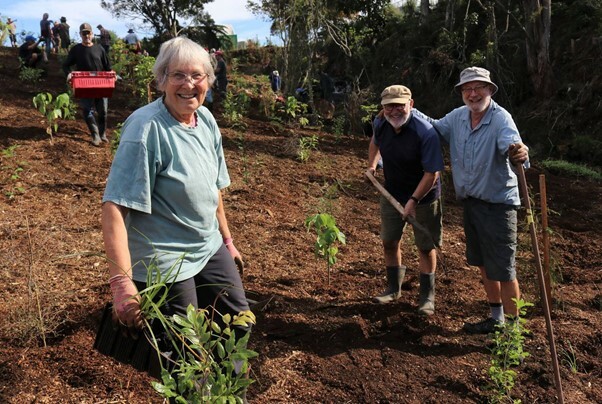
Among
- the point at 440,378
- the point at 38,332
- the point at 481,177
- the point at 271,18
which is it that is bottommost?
the point at 440,378

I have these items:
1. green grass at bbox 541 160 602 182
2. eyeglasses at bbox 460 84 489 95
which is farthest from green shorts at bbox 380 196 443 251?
green grass at bbox 541 160 602 182

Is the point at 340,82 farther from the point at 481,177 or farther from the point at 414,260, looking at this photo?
the point at 481,177

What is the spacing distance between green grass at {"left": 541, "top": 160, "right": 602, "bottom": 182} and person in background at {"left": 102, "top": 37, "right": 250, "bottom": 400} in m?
7.66

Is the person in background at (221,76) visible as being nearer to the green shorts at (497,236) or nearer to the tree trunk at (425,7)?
the tree trunk at (425,7)

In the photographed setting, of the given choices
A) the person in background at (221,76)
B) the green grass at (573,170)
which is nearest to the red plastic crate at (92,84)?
the person in background at (221,76)

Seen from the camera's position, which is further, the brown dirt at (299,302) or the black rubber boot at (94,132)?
the black rubber boot at (94,132)

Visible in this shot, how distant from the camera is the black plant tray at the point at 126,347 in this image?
203cm

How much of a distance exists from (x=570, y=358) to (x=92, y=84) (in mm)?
5753

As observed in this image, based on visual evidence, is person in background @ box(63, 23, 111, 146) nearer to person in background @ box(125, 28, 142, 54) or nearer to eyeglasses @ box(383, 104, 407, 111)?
eyeglasses @ box(383, 104, 407, 111)

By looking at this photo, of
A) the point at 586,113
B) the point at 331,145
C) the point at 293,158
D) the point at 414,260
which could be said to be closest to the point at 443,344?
the point at 414,260

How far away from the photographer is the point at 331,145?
922 cm

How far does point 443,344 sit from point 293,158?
4850mm

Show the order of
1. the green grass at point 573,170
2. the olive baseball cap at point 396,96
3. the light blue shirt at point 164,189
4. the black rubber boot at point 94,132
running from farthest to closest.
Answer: the green grass at point 573,170
the black rubber boot at point 94,132
the olive baseball cap at point 396,96
the light blue shirt at point 164,189

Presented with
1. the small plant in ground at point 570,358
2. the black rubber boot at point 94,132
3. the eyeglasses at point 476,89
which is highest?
the eyeglasses at point 476,89
